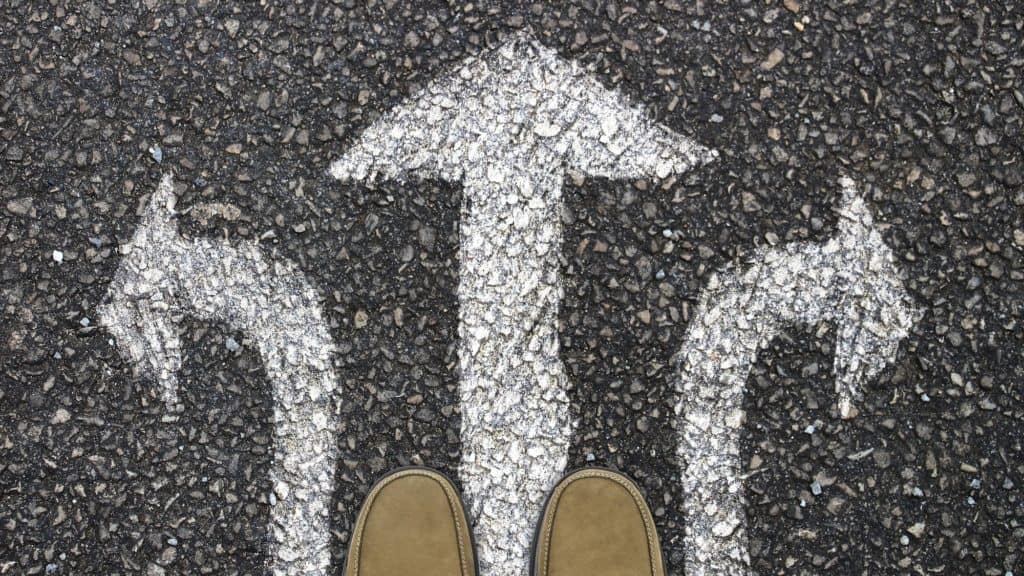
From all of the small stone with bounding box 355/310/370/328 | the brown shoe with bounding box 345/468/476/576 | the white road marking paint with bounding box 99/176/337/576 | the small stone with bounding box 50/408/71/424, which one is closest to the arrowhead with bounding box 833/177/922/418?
the brown shoe with bounding box 345/468/476/576

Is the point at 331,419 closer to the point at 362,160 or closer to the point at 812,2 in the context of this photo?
the point at 362,160

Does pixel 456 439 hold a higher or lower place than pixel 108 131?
lower

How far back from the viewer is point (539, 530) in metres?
1.99

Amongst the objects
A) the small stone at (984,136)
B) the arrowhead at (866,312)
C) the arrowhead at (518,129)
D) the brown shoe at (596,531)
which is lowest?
the brown shoe at (596,531)

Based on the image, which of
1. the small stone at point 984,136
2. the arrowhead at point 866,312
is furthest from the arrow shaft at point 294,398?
the small stone at point 984,136

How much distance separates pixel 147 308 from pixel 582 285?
1.32 m

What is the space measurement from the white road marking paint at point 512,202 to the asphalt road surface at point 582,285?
25 millimetres

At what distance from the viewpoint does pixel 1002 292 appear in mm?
1990

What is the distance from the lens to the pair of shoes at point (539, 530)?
78.3 inches

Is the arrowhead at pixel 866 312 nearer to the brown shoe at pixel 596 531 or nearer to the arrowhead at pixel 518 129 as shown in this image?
the arrowhead at pixel 518 129

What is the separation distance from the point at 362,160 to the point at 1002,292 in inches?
76.8

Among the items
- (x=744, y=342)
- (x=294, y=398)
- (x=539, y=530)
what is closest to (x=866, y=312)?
(x=744, y=342)

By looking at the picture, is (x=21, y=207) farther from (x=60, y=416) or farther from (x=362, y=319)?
(x=362, y=319)

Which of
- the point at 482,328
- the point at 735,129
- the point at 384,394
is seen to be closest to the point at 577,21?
the point at 735,129
